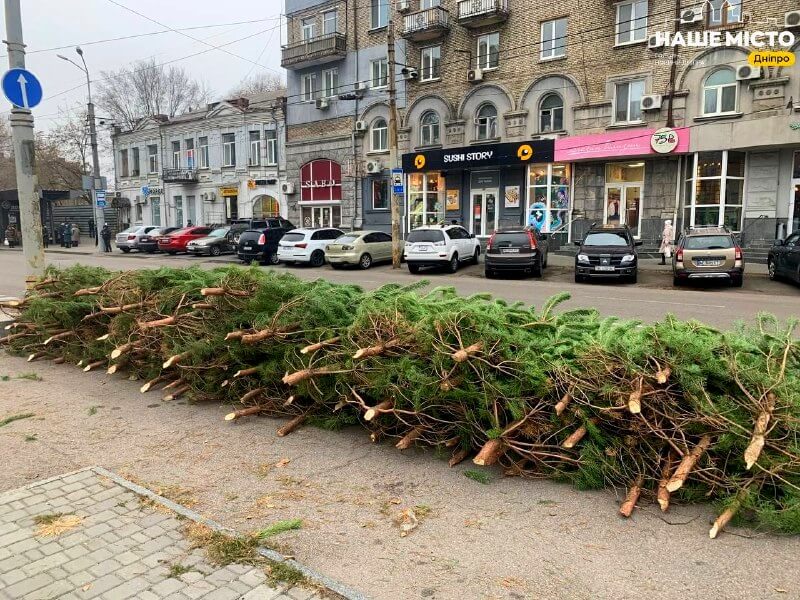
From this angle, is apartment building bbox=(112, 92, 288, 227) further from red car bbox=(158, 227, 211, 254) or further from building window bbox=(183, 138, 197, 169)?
red car bbox=(158, 227, 211, 254)

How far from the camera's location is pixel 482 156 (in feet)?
94.0

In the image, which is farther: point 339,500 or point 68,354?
point 68,354

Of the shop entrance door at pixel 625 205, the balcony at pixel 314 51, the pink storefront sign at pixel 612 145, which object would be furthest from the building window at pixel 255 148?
the shop entrance door at pixel 625 205

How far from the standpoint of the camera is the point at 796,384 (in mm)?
3840

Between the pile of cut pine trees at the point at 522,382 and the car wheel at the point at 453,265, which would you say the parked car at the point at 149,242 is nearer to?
the car wheel at the point at 453,265

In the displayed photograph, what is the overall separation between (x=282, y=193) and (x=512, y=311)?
118 ft

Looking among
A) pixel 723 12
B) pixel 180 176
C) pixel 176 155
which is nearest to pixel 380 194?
pixel 723 12

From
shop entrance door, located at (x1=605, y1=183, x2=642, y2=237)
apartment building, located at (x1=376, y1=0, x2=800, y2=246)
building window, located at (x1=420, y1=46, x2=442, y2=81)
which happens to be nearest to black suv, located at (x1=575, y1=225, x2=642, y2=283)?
apartment building, located at (x1=376, y1=0, x2=800, y2=246)

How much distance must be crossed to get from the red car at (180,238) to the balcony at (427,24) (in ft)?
51.9

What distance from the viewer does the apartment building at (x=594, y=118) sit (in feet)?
75.0

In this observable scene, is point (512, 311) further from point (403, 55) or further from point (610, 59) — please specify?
point (403, 55)

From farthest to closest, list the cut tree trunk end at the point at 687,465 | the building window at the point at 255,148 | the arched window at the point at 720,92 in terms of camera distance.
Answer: the building window at the point at 255,148 < the arched window at the point at 720,92 < the cut tree trunk end at the point at 687,465

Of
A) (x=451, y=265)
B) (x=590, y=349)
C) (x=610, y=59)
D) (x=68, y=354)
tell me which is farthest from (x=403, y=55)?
(x=590, y=349)

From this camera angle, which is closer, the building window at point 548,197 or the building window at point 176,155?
the building window at point 548,197
